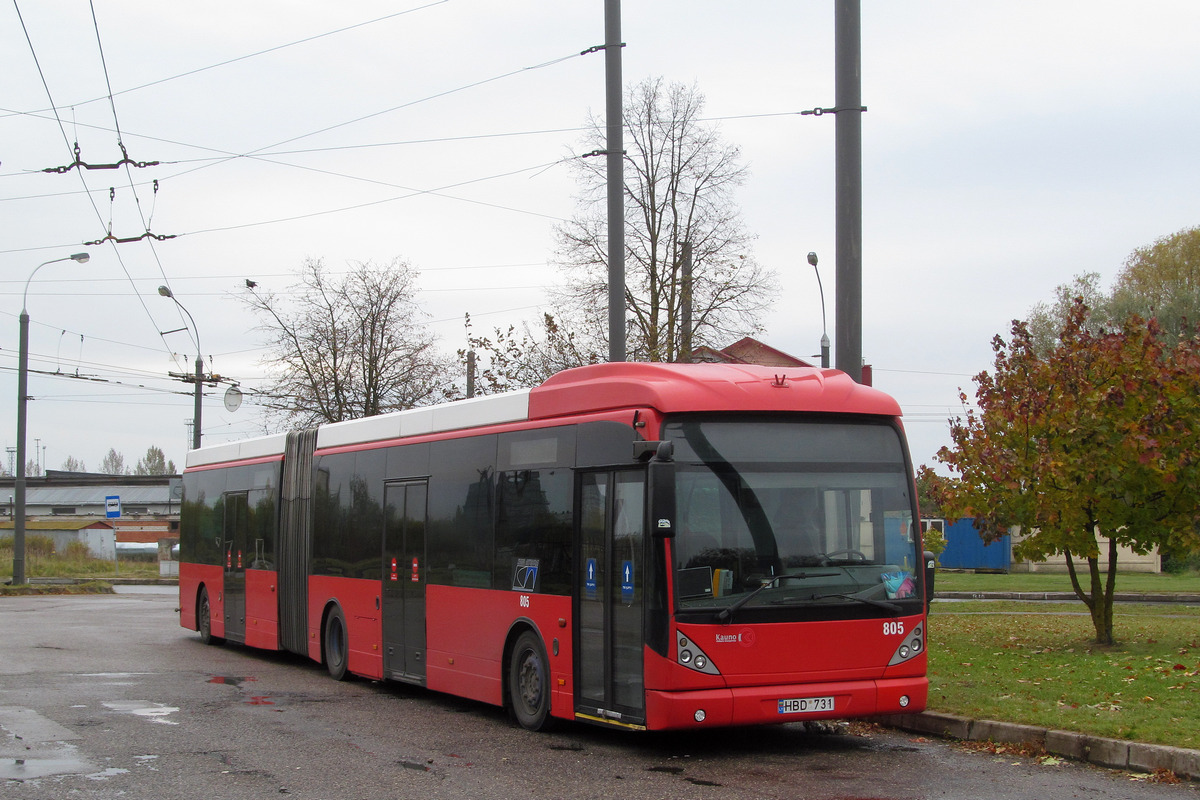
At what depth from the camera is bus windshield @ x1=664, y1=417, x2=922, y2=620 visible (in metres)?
9.25

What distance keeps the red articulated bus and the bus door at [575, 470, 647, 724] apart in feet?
0.06

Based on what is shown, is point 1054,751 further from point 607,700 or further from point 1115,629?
point 1115,629

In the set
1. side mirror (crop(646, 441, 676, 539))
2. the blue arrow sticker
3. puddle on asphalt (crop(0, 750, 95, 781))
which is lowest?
puddle on asphalt (crop(0, 750, 95, 781))

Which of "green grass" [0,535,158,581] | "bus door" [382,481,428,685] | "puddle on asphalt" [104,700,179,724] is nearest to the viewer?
"puddle on asphalt" [104,700,179,724]

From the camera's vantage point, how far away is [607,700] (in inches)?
383

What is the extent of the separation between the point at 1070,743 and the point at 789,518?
2550 millimetres

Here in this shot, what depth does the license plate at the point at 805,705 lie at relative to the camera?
921cm

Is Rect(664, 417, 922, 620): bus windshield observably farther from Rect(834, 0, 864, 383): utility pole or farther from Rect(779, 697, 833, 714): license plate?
Rect(834, 0, 864, 383): utility pole

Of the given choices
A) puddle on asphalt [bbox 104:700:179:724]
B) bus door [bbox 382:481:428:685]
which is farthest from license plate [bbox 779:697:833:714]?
puddle on asphalt [bbox 104:700:179:724]

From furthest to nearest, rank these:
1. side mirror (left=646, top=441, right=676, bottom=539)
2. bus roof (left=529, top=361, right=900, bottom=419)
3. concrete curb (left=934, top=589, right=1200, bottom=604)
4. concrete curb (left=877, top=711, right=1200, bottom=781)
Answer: concrete curb (left=934, top=589, right=1200, bottom=604), bus roof (left=529, top=361, right=900, bottom=419), side mirror (left=646, top=441, right=676, bottom=539), concrete curb (left=877, top=711, right=1200, bottom=781)

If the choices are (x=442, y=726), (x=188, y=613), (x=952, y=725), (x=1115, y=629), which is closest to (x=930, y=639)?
(x=1115, y=629)

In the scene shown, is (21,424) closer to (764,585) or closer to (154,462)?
(764,585)

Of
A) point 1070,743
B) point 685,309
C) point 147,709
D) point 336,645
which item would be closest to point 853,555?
point 1070,743

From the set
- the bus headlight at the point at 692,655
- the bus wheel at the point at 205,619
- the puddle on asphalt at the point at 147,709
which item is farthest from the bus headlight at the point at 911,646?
the bus wheel at the point at 205,619
